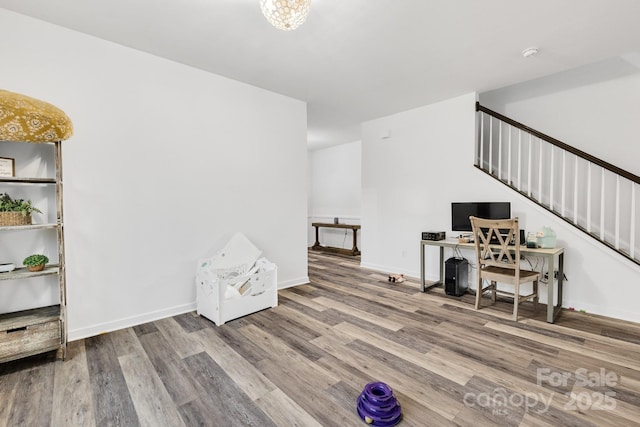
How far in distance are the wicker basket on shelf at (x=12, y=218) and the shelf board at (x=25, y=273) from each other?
1.16 ft

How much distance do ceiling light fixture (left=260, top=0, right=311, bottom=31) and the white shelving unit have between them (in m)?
1.79

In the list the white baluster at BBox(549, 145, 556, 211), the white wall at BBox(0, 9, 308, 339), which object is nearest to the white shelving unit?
the white wall at BBox(0, 9, 308, 339)

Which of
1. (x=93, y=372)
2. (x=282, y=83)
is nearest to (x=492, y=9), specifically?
(x=282, y=83)

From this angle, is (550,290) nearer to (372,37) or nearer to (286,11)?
(372,37)

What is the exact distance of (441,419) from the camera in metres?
1.57

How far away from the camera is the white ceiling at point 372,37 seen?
86.3 inches

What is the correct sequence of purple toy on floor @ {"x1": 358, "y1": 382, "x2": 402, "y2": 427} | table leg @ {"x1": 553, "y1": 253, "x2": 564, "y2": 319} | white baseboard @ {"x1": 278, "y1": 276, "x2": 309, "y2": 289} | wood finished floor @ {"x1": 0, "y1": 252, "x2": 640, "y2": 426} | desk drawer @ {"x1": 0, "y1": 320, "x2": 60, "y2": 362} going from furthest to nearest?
1. white baseboard @ {"x1": 278, "y1": 276, "x2": 309, "y2": 289}
2. table leg @ {"x1": 553, "y1": 253, "x2": 564, "y2": 319}
3. desk drawer @ {"x1": 0, "y1": 320, "x2": 60, "y2": 362}
4. wood finished floor @ {"x1": 0, "y1": 252, "x2": 640, "y2": 426}
5. purple toy on floor @ {"x1": 358, "y1": 382, "x2": 402, "y2": 427}

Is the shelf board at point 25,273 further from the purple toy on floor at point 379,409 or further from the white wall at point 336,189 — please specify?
the white wall at point 336,189

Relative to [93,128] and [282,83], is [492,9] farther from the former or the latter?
[93,128]

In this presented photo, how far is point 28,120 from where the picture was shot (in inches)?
74.5

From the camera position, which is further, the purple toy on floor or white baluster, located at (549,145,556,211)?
white baluster, located at (549,145,556,211)

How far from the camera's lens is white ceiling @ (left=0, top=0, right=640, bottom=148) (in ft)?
7.19

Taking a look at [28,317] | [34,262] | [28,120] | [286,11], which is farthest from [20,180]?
[286,11]

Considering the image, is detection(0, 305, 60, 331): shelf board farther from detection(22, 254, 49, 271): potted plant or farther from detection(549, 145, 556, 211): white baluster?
detection(549, 145, 556, 211): white baluster
